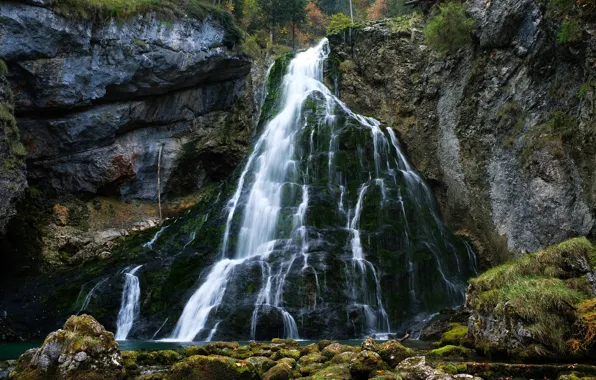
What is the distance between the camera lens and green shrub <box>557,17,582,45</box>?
1295 centimetres

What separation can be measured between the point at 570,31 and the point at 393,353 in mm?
11164

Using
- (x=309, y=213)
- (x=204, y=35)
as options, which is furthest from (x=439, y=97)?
(x=204, y=35)

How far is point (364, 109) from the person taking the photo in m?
25.1

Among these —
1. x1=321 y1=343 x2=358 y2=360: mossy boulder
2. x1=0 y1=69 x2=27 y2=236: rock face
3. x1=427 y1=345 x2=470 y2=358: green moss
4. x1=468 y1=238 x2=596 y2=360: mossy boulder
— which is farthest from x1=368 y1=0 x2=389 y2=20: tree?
x1=321 y1=343 x2=358 y2=360: mossy boulder

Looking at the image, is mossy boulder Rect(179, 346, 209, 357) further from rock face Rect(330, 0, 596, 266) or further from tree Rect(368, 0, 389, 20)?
tree Rect(368, 0, 389, 20)

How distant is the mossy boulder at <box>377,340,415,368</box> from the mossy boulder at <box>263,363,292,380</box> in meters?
1.56

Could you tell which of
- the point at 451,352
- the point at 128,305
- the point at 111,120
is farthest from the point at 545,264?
the point at 111,120

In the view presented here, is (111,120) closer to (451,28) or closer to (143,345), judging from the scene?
(143,345)

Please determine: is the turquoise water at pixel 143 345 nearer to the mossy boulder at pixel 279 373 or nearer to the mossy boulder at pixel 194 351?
the mossy boulder at pixel 194 351

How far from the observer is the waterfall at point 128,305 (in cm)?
1478

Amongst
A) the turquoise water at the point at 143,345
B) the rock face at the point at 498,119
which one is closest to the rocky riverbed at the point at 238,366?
the turquoise water at the point at 143,345

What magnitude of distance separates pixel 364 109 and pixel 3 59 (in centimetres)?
1688

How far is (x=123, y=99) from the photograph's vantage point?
21.5m

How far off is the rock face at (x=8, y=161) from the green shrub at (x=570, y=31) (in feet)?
61.9
